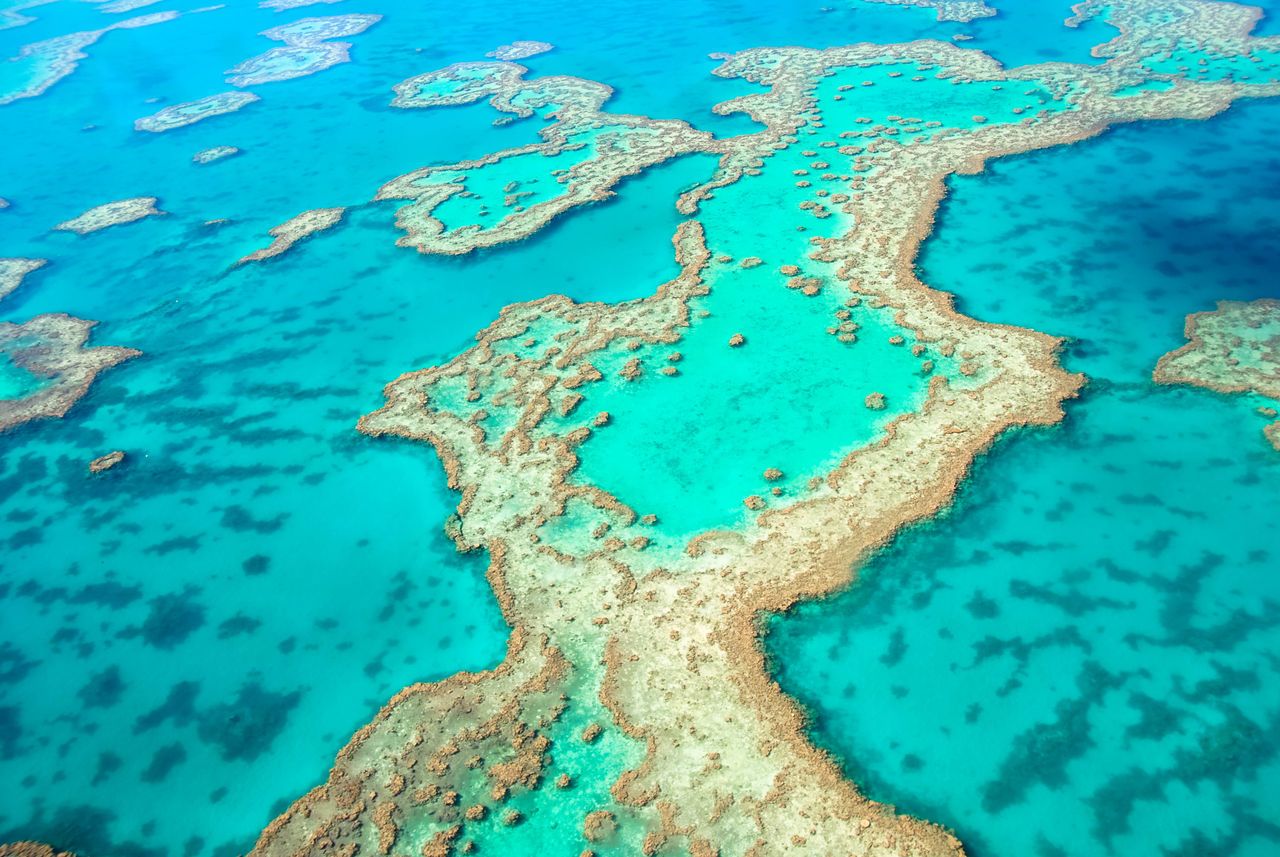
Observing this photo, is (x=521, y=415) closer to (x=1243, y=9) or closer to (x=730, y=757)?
(x=730, y=757)

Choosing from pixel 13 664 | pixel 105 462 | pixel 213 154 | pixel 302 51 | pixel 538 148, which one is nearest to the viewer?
pixel 13 664

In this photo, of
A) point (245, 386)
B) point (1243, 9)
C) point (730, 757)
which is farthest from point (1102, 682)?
point (1243, 9)

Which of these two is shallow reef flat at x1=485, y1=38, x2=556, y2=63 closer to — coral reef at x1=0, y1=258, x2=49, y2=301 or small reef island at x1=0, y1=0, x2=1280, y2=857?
small reef island at x1=0, y1=0, x2=1280, y2=857

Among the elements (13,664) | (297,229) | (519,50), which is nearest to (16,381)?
(297,229)

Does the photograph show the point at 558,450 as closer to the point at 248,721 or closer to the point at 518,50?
the point at 248,721

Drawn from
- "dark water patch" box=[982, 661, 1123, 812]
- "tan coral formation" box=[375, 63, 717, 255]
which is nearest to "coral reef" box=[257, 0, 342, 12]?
"tan coral formation" box=[375, 63, 717, 255]

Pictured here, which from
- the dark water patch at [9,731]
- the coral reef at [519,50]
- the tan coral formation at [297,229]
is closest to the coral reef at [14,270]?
the tan coral formation at [297,229]

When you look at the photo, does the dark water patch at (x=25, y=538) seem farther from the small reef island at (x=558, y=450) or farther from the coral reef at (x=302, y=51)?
the coral reef at (x=302, y=51)
